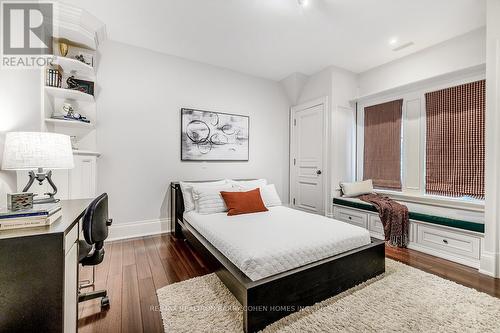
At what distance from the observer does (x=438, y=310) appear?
163cm

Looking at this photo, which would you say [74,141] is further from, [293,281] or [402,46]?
[402,46]

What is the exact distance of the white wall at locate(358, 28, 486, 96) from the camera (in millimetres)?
2768

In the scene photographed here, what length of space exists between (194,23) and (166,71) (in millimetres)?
1011

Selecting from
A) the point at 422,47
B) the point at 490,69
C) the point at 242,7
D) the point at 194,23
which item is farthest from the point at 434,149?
the point at 194,23

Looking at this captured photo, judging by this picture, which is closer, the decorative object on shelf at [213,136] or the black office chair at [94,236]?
the black office chair at [94,236]

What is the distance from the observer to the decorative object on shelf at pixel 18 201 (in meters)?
1.11

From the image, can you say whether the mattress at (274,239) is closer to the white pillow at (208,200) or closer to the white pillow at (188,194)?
the white pillow at (208,200)

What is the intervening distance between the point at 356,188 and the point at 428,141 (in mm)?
1208

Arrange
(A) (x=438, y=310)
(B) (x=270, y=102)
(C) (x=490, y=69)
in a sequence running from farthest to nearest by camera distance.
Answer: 1. (B) (x=270, y=102)
2. (C) (x=490, y=69)
3. (A) (x=438, y=310)

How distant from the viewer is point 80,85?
2.77 m

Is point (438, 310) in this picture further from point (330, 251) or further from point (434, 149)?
point (434, 149)

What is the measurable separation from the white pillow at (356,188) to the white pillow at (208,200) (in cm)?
213

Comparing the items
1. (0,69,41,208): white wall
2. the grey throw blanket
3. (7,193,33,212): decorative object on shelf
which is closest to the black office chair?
(7,193,33,212): decorative object on shelf

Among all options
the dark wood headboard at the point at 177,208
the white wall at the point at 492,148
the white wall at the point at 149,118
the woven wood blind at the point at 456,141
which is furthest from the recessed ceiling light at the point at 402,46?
the dark wood headboard at the point at 177,208
